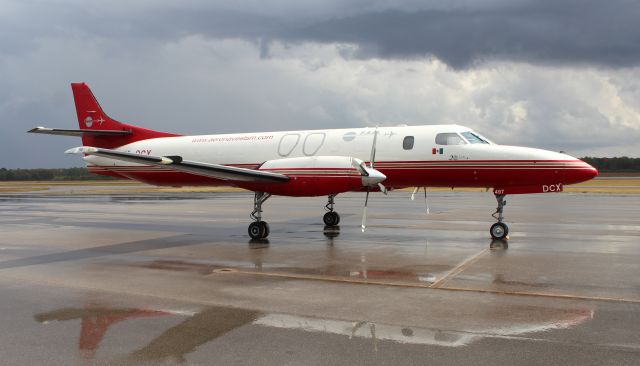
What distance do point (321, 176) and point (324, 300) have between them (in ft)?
22.9

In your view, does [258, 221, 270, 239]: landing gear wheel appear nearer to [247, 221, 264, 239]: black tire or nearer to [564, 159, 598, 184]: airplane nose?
[247, 221, 264, 239]: black tire

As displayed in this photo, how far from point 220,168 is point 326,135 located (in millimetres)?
4019

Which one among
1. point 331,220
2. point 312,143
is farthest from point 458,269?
point 331,220

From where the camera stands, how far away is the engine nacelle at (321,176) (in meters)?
14.4

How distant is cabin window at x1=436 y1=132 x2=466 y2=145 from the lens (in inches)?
615

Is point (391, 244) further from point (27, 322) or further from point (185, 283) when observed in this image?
point (27, 322)

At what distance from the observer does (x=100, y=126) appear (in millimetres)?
20984

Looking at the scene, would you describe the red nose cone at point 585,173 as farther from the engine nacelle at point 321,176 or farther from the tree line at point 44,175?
the tree line at point 44,175

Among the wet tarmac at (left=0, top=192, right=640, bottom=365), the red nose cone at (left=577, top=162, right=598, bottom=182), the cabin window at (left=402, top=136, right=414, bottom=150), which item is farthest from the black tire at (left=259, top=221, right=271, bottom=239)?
the red nose cone at (left=577, top=162, right=598, bottom=182)

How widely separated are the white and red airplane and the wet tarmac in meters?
1.61

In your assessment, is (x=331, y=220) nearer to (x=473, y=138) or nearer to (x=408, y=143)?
(x=408, y=143)

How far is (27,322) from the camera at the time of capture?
6.90 meters

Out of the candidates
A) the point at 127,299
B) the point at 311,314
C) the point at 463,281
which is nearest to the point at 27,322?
the point at 127,299

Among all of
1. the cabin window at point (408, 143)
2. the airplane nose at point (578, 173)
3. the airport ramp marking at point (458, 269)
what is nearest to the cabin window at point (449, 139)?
the cabin window at point (408, 143)
